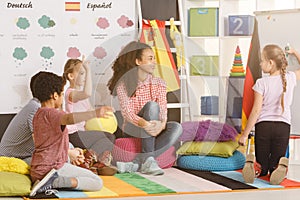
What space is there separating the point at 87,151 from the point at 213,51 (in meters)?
1.79

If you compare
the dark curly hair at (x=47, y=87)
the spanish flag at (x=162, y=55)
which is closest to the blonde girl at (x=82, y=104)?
the spanish flag at (x=162, y=55)

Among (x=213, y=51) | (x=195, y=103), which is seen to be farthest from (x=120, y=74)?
(x=213, y=51)

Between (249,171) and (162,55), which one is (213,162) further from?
(162,55)

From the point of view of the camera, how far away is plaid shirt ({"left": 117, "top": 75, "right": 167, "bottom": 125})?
464cm

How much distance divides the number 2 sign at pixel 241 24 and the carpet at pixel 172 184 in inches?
53.5

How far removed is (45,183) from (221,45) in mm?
2375

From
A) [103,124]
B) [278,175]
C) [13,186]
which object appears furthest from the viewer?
[103,124]

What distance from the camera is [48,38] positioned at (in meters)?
5.24

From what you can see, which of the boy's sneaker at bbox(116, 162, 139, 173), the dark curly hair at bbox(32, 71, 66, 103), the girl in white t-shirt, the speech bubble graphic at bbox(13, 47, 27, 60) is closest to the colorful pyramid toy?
the girl in white t-shirt

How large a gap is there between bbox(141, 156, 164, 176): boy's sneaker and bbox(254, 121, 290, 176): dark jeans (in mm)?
697

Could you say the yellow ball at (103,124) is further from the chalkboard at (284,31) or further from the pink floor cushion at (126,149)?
the chalkboard at (284,31)

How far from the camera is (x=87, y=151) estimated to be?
4.82 metres

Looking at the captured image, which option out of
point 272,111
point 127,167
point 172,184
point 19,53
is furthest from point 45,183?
point 272,111

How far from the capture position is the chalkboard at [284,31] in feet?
17.3
